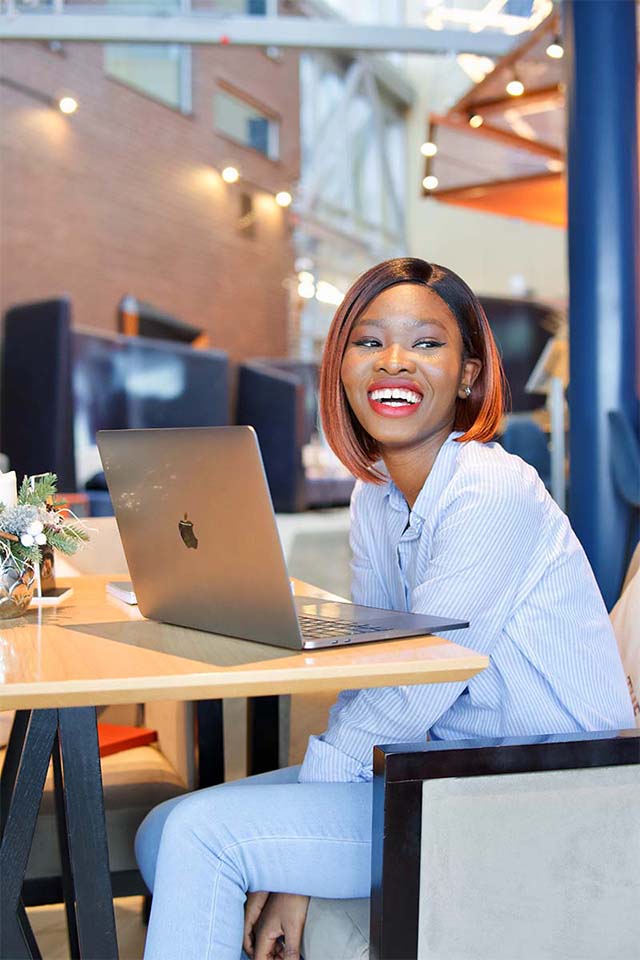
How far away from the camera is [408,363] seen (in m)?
1.45

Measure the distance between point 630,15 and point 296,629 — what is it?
3726 mm

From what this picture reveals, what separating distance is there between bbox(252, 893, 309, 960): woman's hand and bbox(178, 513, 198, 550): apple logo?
413 millimetres

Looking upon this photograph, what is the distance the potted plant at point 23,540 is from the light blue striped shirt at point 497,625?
44 cm

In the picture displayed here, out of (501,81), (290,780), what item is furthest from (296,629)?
(501,81)

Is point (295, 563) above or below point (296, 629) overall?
below

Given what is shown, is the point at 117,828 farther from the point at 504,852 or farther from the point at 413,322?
the point at 413,322

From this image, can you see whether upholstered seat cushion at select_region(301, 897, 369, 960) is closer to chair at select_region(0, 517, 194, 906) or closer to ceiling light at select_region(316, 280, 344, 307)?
chair at select_region(0, 517, 194, 906)

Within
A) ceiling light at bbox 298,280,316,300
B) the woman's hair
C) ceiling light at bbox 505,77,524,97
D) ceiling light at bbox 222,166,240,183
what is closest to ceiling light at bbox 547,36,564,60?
ceiling light at bbox 505,77,524,97

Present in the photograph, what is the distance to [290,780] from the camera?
1.43 metres

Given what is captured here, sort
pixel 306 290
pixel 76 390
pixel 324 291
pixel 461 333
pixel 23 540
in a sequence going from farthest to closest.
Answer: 1. pixel 324 291
2. pixel 306 290
3. pixel 76 390
4. pixel 461 333
5. pixel 23 540

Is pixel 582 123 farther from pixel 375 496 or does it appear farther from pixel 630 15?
pixel 375 496

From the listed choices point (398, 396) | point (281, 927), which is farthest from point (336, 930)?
point (398, 396)

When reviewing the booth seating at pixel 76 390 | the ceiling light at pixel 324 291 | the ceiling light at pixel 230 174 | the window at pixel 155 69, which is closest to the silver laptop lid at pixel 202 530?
the booth seating at pixel 76 390

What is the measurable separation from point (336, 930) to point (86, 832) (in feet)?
1.00
